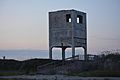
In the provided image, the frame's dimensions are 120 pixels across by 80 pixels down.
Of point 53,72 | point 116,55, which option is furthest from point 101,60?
point 53,72

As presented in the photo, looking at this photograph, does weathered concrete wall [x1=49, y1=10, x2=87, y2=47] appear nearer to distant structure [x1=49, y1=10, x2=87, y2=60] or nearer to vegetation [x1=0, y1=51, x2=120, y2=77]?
distant structure [x1=49, y1=10, x2=87, y2=60]

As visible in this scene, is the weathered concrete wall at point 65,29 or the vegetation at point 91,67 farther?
the weathered concrete wall at point 65,29

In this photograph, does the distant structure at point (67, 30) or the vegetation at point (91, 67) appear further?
the distant structure at point (67, 30)

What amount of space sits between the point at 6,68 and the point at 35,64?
4392 millimetres

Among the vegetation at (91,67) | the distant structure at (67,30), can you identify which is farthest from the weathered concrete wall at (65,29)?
the vegetation at (91,67)

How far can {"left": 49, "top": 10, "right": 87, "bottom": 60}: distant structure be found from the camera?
41.0 metres

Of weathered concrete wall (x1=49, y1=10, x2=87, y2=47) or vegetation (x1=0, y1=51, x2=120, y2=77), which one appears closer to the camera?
vegetation (x1=0, y1=51, x2=120, y2=77)

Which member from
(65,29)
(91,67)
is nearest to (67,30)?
(65,29)

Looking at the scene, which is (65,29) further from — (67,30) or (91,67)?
(91,67)

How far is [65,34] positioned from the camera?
137ft

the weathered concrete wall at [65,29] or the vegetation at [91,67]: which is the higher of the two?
the weathered concrete wall at [65,29]

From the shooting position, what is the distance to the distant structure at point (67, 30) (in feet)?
135

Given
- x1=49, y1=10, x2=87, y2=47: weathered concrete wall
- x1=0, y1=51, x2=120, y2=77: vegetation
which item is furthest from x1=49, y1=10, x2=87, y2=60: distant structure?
x1=0, y1=51, x2=120, y2=77: vegetation

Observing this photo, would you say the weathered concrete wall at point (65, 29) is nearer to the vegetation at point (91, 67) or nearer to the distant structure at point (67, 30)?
the distant structure at point (67, 30)
